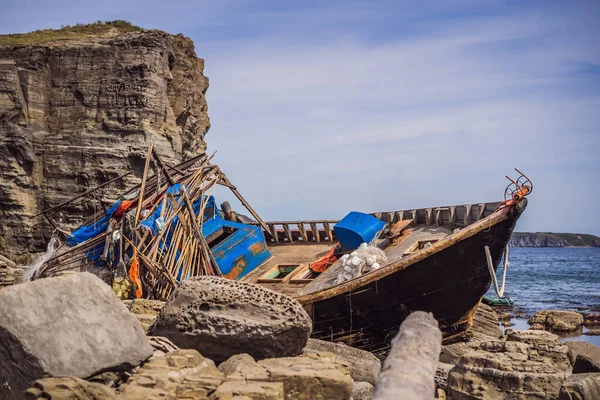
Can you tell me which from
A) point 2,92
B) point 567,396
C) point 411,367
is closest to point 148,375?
point 411,367

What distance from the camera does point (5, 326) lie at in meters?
6.13

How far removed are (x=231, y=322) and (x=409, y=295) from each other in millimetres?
5288

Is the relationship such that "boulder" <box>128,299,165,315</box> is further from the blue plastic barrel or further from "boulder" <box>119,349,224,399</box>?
the blue plastic barrel

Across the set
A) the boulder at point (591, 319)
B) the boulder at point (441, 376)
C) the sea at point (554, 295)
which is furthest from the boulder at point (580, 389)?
the boulder at point (591, 319)

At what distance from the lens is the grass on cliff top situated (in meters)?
36.0

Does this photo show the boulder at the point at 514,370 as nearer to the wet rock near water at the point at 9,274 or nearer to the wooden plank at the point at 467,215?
the wooden plank at the point at 467,215

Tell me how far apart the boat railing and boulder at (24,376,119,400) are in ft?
32.4

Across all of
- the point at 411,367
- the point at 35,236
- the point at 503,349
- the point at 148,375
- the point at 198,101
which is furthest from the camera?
the point at 198,101

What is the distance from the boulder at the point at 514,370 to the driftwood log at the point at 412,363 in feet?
11.1

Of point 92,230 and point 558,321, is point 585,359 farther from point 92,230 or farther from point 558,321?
point 558,321

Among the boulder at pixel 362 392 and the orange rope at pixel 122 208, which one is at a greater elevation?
the orange rope at pixel 122 208

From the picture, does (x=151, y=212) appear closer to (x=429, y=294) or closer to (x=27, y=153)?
(x=429, y=294)

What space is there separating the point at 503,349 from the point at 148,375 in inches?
192

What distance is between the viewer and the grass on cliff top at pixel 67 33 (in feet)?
118
